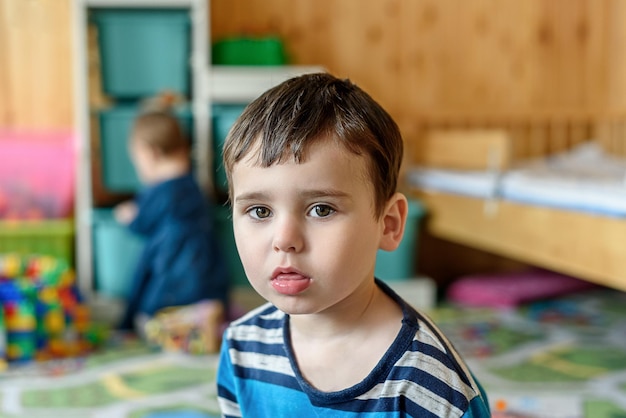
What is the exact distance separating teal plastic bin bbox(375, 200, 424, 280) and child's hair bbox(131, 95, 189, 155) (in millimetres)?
851

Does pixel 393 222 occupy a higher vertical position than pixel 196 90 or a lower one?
lower

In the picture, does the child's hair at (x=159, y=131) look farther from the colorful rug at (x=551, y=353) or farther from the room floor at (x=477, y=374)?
the colorful rug at (x=551, y=353)

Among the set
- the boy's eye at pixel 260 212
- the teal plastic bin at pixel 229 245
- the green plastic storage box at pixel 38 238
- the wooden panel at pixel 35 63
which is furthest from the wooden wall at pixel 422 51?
the boy's eye at pixel 260 212

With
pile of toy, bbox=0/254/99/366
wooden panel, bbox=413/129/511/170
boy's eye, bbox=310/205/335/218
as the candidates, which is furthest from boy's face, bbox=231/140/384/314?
wooden panel, bbox=413/129/511/170

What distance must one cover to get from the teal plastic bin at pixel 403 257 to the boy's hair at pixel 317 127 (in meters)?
1.89

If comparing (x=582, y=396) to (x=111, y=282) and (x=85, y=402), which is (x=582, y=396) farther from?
(x=111, y=282)

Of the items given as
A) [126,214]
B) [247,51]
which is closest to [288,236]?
[126,214]

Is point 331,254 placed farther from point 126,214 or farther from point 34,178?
point 34,178

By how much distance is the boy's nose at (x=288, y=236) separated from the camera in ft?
3.00

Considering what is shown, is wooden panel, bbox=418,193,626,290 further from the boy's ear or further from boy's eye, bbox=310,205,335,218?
boy's eye, bbox=310,205,335,218

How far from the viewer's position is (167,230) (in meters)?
2.57

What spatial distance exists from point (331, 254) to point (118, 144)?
1981 millimetres

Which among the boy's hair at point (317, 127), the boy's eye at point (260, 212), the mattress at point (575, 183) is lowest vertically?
the mattress at point (575, 183)

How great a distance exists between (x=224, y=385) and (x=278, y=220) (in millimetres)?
332
